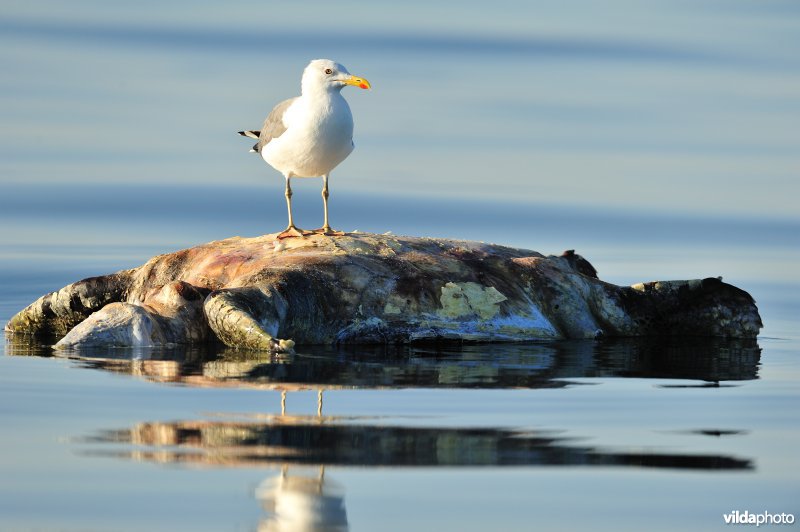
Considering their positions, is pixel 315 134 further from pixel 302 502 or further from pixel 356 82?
pixel 302 502

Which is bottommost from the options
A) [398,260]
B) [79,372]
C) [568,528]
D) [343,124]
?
[568,528]

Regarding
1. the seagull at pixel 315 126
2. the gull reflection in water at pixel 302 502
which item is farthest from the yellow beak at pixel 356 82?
the gull reflection in water at pixel 302 502

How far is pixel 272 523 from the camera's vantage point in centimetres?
627

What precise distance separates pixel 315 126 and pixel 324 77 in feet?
1.69

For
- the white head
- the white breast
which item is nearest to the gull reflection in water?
the white breast

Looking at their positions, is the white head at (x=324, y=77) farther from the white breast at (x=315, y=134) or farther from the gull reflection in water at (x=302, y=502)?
the gull reflection in water at (x=302, y=502)

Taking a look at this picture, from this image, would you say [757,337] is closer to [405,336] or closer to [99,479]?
[405,336]

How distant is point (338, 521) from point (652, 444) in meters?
2.24

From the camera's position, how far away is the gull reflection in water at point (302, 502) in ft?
20.6

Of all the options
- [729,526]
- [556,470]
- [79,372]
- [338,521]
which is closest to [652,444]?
[556,470]

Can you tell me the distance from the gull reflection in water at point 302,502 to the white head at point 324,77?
252 inches

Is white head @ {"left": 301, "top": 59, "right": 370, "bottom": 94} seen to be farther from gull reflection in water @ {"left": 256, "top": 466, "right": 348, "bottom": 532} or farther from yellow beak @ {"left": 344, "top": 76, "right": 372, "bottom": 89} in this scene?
gull reflection in water @ {"left": 256, "top": 466, "right": 348, "bottom": 532}

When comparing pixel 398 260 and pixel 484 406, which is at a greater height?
pixel 398 260

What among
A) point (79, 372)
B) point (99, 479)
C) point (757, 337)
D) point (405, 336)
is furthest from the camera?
point (757, 337)
